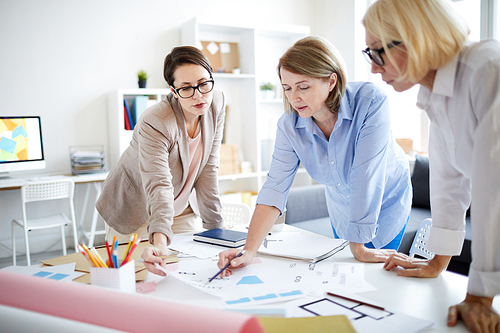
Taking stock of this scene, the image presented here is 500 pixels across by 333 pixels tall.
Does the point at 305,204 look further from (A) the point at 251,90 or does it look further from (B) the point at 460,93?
(B) the point at 460,93

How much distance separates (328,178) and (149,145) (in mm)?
711

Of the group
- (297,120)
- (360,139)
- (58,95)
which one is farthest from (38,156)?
(360,139)

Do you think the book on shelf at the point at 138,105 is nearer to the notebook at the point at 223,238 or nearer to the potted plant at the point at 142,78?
the potted plant at the point at 142,78

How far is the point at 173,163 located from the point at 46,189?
2155 mm

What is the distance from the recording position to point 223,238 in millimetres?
1519

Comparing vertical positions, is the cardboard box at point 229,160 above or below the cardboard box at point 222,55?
below

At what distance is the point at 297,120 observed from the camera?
1515mm

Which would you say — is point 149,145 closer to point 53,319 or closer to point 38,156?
point 53,319

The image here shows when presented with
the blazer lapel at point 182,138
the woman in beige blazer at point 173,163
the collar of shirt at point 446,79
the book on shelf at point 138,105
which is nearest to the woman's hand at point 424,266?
the collar of shirt at point 446,79

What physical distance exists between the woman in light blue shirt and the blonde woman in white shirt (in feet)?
1.22

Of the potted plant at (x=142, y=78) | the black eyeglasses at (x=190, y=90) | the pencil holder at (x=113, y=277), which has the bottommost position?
the pencil holder at (x=113, y=277)

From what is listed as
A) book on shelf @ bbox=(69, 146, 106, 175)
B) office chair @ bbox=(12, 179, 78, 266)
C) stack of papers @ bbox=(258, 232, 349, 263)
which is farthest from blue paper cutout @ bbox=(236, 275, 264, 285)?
book on shelf @ bbox=(69, 146, 106, 175)

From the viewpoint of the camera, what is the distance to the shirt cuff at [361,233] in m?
1.31

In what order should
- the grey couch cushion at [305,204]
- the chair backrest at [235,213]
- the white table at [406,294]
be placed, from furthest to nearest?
the grey couch cushion at [305,204] < the chair backrest at [235,213] < the white table at [406,294]
